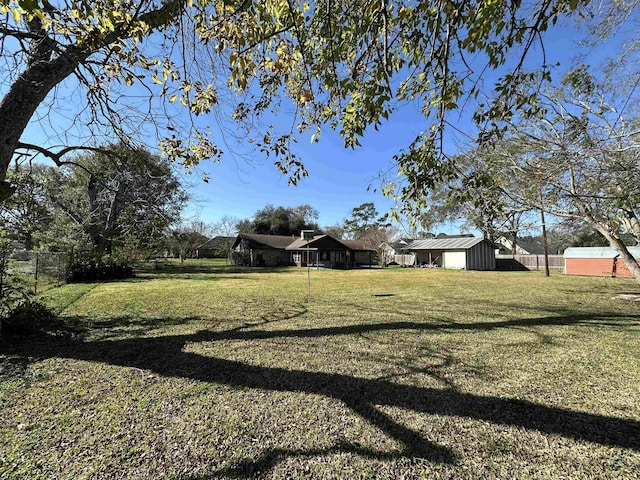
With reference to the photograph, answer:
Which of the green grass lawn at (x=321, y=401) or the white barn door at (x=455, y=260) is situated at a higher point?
the white barn door at (x=455, y=260)

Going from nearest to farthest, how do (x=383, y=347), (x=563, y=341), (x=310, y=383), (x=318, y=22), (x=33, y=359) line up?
(x=318, y=22), (x=310, y=383), (x=33, y=359), (x=383, y=347), (x=563, y=341)

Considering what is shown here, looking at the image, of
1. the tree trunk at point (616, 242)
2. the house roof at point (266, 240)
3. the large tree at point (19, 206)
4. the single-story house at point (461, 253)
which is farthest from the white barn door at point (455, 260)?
the large tree at point (19, 206)

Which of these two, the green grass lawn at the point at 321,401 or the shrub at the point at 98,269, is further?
the shrub at the point at 98,269

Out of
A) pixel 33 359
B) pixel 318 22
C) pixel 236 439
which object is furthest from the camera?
pixel 33 359

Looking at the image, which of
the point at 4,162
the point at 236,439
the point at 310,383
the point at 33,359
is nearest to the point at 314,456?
the point at 236,439

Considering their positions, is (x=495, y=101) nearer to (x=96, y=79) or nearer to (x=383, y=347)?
(x=383, y=347)

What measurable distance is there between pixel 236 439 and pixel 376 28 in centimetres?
410

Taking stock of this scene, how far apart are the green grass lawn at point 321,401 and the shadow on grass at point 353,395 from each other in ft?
0.06

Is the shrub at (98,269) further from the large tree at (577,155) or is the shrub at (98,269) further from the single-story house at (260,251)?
the large tree at (577,155)

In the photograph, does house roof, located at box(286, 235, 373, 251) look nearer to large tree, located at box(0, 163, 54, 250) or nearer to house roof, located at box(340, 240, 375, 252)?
house roof, located at box(340, 240, 375, 252)

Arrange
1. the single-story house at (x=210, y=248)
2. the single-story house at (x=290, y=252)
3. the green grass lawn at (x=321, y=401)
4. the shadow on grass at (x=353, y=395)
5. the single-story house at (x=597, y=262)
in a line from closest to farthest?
the green grass lawn at (x=321, y=401) < the shadow on grass at (x=353, y=395) < the single-story house at (x=597, y=262) < the single-story house at (x=290, y=252) < the single-story house at (x=210, y=248)

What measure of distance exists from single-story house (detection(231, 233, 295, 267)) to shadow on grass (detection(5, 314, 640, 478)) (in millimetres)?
28619

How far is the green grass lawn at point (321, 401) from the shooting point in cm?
225

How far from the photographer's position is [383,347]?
5004mm
